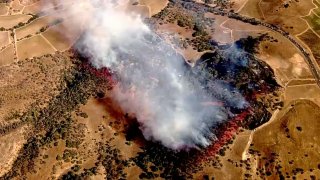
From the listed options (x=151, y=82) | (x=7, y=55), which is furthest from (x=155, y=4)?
(x=7, y=55)

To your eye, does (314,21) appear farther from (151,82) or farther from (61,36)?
(61,36)

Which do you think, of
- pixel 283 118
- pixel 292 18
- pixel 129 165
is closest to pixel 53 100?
pixel 129 165

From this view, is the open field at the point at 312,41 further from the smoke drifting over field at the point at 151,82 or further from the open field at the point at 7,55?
the open field at the point at 7,55

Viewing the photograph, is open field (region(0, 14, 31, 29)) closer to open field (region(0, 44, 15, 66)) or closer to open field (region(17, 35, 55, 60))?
open field (region(17, 35, 55, 60))

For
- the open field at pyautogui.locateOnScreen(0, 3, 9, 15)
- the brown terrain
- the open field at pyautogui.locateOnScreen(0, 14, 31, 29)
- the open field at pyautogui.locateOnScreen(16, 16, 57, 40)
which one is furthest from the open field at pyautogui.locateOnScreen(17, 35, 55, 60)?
the open field at pyautogui.locateOnScreen(0, 3, 9, 15)

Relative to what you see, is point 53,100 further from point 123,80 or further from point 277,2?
point 277,2
